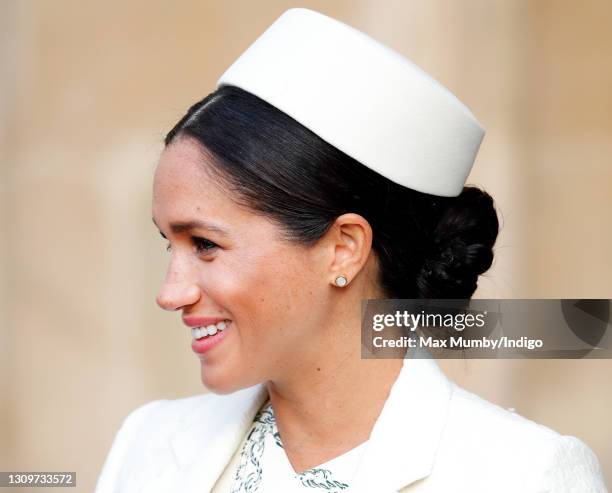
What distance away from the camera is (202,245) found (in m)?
2.05

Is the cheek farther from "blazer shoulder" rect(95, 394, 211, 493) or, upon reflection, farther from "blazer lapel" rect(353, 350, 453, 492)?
"blazer shoulder" rect(95, 394, 211, 493)

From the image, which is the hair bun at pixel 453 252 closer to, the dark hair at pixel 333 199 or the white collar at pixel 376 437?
the dark hair at pixel 333 199

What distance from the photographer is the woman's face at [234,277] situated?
2.01 metres

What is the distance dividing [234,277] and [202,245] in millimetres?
100

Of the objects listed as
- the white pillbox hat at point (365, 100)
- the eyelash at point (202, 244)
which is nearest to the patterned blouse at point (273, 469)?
the eyelash at point (202, 244)

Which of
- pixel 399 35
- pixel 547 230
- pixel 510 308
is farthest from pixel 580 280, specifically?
pixel 510 308

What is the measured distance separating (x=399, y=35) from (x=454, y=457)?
2280 millimetres

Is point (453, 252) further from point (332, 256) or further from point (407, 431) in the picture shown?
point (407, 431)

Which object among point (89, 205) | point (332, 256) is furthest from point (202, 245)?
point (89, 205)

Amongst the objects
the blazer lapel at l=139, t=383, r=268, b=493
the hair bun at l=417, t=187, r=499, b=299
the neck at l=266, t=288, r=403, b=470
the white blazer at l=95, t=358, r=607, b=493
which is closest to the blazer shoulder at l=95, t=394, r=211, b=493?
the blazer lapel at l=139, t=383, r=268, b=493

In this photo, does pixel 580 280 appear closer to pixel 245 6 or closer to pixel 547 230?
pixel 547 230

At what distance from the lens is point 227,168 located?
2.03 m

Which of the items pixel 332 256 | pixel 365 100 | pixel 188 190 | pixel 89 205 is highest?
pixel 89 205

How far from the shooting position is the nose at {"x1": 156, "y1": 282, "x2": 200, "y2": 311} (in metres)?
2.02
